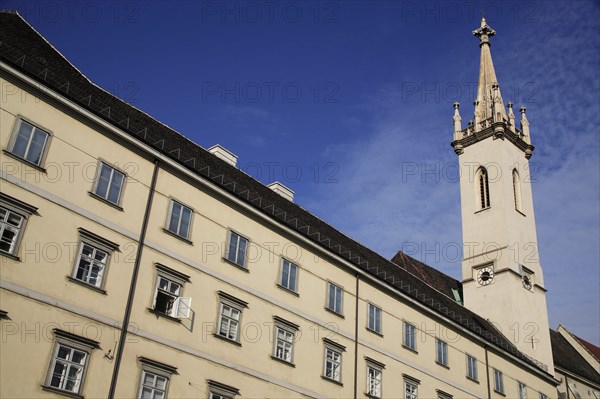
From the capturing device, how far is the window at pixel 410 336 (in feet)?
116

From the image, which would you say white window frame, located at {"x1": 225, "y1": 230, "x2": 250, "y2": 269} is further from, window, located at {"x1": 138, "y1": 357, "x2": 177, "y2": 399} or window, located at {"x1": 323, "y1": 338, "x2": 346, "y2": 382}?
window, located at {"x1": 138, "y1": 357, "x2": 177, "y2": 399}

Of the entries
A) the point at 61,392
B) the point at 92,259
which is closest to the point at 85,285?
the point at 92,259

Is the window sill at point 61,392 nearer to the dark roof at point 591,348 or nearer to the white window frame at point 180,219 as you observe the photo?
the white window frame at point 180,219

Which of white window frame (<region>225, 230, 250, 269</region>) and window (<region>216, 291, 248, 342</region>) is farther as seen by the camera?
white window frame (<region>225, 230, 250, 269</region>)

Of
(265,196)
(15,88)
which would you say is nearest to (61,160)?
(15,88)

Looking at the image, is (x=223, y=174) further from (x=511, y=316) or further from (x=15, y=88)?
(x=511, y=316)

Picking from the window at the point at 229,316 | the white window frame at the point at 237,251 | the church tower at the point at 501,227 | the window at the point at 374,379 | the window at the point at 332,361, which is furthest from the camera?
the church tower at the point at 501,227

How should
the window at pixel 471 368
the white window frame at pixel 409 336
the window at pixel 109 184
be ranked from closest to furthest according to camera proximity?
the window at pixel 109 184
the white window frame at pixel 409 336
the window at pixel 471 368

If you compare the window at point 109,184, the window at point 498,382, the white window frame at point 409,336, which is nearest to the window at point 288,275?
the white window frame at point 409,336

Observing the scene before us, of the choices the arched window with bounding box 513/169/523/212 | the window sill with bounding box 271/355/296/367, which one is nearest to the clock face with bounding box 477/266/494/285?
the arched window with bounding box 513/169/523/212

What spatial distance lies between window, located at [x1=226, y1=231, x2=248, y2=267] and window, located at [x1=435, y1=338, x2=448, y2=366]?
13950 millimetres

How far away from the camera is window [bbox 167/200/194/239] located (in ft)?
85.6

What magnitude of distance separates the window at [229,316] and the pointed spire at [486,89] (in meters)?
37.4

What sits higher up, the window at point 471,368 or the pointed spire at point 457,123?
the pointed spire at point 457,123
